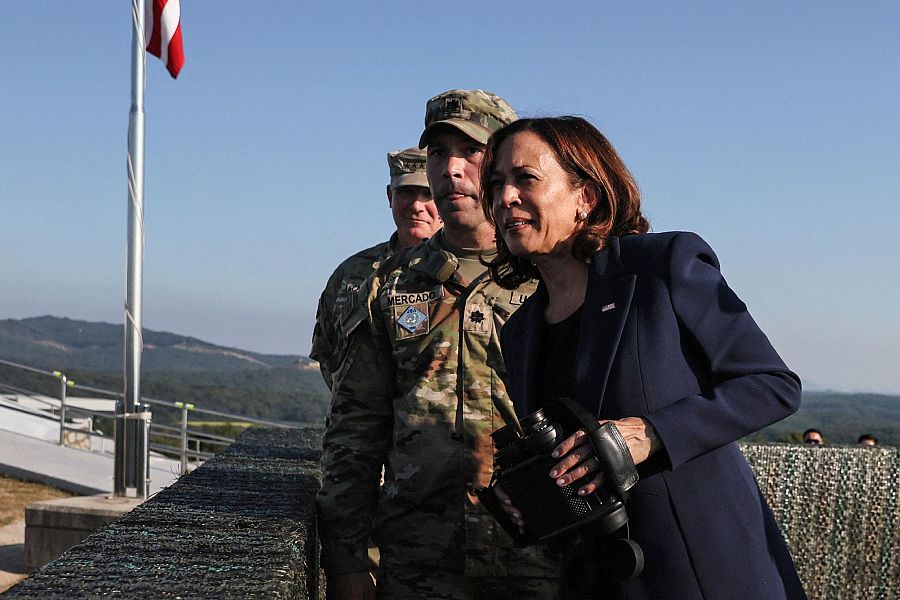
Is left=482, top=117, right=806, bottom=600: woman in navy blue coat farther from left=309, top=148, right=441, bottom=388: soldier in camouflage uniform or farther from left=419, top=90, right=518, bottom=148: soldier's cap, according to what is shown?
left=309, top=148, right=441, bottom=388: soldier in camouflage uniform

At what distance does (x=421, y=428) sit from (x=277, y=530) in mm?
793

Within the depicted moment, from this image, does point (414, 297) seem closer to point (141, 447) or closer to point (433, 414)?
point (433, 414)

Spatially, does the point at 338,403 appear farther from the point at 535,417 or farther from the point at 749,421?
the point at 749,421

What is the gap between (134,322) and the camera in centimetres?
1023

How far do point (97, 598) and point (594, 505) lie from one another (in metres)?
0.96

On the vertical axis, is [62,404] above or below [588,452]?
below

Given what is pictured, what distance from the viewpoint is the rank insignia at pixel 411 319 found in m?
3.34

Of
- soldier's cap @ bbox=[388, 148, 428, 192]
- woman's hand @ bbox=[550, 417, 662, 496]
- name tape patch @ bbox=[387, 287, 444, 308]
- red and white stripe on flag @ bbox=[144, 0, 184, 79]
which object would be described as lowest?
woman's hand @ bbox=[550, 417, 662, 496]

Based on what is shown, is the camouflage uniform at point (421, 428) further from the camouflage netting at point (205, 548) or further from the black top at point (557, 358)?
the black top at point (557, 358)

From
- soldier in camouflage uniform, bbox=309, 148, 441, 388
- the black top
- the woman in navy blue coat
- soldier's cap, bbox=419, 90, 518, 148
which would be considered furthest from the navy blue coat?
soldier in camouflage uniform, bbox=309, 148, 441, 388

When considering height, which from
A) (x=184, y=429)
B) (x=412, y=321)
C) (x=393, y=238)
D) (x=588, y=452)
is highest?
(x=393, y=238)

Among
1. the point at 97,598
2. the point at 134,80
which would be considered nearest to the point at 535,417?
the point at 97,598

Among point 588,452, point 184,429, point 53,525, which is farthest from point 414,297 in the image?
point 184,429

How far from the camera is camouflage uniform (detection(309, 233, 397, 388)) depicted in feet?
19.7
